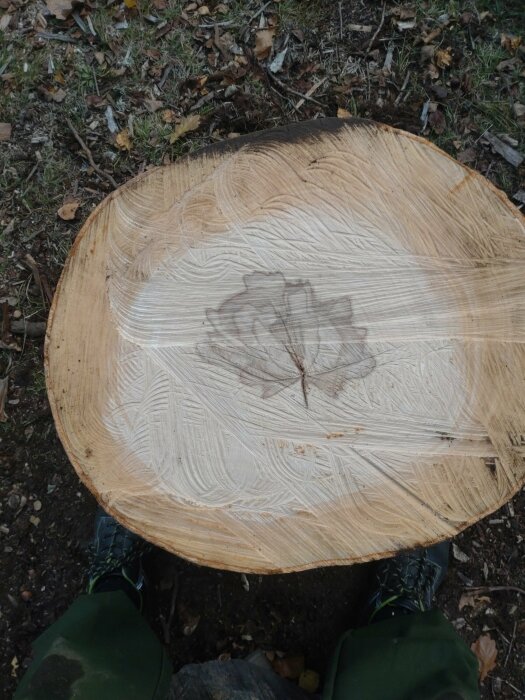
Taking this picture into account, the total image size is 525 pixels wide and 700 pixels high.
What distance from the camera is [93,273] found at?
130 cm

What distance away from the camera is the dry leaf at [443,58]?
7.18 feet

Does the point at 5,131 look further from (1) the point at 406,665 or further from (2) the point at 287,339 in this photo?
(1) the point at 406,665

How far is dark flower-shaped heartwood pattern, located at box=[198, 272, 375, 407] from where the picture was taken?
1.28 m

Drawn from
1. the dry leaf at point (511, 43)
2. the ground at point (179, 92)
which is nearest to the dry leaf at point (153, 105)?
the ground at point (179, 92)

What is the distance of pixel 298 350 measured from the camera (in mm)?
1293

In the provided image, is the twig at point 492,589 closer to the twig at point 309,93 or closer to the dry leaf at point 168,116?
the twig at point 309,93

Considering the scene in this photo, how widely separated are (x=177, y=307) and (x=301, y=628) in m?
1.31

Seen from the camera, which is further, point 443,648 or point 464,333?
point 443,648

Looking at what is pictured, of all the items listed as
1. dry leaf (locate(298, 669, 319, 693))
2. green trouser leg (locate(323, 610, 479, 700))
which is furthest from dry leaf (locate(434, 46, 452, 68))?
dry leaf (locate(298, 669, 319, 693))

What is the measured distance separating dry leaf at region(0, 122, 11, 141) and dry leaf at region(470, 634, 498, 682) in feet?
8.69

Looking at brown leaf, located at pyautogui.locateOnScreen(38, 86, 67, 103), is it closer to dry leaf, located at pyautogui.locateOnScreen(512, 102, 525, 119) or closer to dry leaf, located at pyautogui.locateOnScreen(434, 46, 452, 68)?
dry leaf, located at pyautogui.locateOnScreen(434, 46, 452, 68)

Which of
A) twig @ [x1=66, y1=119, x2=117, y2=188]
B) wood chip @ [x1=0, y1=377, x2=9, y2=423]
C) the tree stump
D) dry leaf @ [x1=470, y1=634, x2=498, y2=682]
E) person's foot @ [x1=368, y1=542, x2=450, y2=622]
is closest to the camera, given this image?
the tree stump

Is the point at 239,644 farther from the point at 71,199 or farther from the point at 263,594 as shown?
the point at 71,199

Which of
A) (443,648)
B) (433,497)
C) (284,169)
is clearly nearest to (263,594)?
(443,648)
